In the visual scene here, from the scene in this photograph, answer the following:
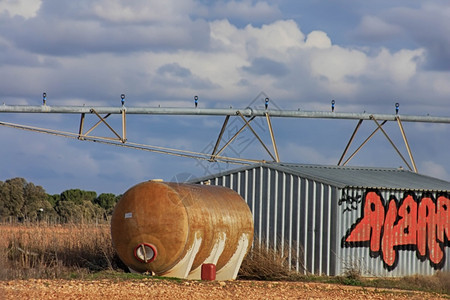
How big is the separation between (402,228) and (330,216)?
309 cm

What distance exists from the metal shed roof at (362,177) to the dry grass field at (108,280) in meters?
2.86

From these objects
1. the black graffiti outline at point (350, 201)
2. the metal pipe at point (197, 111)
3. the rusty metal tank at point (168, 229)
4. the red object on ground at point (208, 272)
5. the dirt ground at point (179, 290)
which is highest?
the metal pipe at point (197, 111)

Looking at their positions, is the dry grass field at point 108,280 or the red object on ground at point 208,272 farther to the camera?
the red object on ground at point 208,272

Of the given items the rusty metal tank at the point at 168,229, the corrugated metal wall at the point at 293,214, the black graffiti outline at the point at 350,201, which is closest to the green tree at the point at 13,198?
the corrugated metal wall at the point at 293,214

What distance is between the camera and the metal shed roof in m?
25.3

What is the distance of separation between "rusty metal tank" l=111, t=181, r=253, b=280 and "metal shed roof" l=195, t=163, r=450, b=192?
14.9ft

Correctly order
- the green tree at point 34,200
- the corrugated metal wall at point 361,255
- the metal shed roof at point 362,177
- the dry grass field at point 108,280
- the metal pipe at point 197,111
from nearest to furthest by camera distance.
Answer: the dry grass field at point 108,280 → the corrugated metal wall at point 361,255 → the metal shed roof at point 362,177 → the metal pipe at point 197,111 → the green tree at point 34,200

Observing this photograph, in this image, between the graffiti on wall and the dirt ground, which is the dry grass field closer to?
the dirt ground

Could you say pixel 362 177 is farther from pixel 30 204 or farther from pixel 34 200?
pixel 34 200

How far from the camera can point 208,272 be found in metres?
21.2

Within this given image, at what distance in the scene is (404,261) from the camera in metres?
26.2

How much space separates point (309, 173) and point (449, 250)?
6.03 metres

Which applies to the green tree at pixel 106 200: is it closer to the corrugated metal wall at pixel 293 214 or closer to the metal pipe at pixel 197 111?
the metal pipe at pixel 197 111

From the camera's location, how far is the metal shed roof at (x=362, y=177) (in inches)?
997
